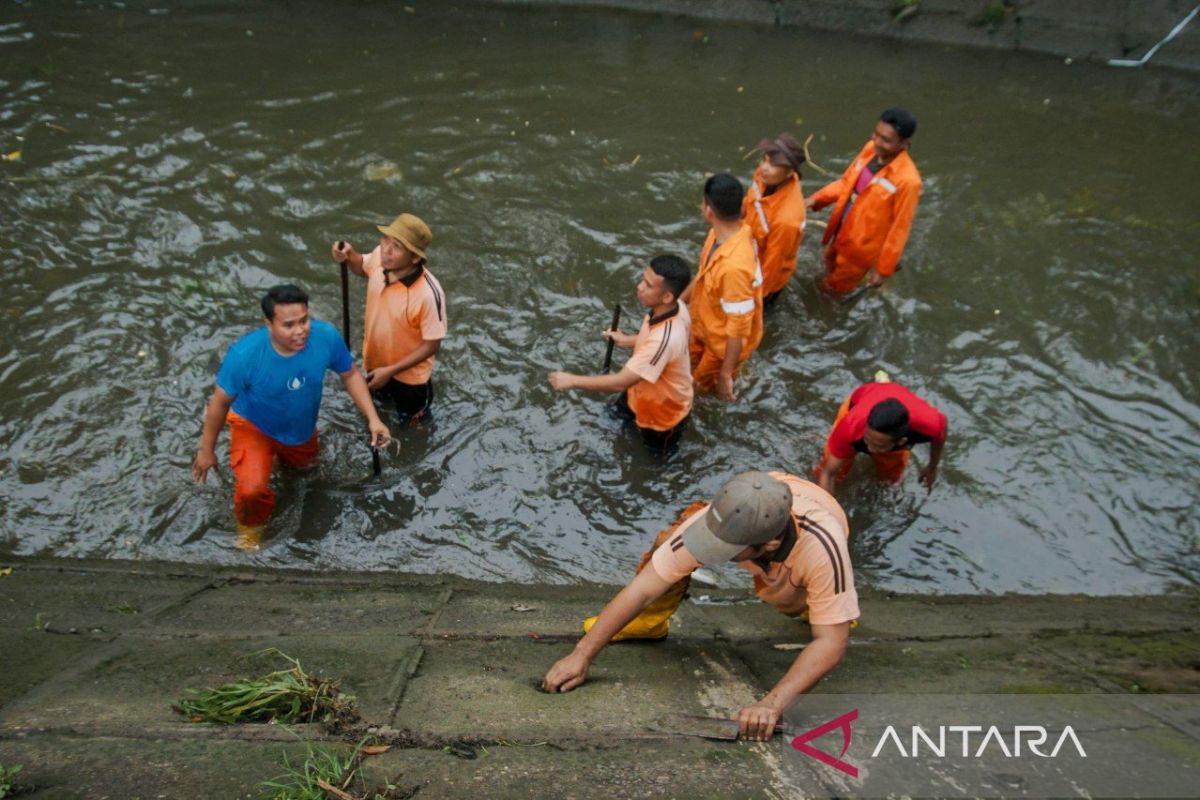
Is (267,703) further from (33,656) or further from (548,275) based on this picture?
(548,275)

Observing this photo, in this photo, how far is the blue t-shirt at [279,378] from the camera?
14.8ft

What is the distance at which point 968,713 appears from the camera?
3332 millimetres

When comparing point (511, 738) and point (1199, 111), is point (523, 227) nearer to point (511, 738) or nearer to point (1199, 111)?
point (511, 738)

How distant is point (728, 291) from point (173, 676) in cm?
370

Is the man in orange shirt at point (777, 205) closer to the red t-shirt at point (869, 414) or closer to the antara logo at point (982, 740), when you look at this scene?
the red t-shirt at point (869, 414)

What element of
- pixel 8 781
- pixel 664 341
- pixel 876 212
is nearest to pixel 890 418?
pixel 664 341

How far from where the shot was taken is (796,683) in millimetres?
3137

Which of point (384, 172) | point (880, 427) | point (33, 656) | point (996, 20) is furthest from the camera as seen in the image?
point (996, 20)

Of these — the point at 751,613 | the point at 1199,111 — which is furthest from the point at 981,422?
the point at 1199,111

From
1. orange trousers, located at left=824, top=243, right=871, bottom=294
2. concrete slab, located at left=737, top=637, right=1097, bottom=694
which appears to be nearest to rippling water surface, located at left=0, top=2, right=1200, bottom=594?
orange trousers, located at left=824, top=243, right=871, bottom=294

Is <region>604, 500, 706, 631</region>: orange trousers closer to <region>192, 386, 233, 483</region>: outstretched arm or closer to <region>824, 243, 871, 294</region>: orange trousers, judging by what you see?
<region>192, 386, 233, 483</region>: outstretched arm

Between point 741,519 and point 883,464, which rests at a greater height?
point 741,519

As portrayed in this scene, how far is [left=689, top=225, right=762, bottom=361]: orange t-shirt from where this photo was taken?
537 centimetres

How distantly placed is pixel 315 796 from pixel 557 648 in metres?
1.41
